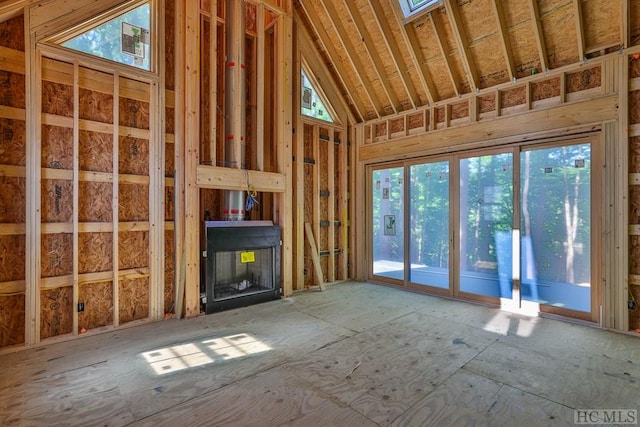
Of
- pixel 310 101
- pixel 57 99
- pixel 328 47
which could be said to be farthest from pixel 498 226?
pixel 57 99

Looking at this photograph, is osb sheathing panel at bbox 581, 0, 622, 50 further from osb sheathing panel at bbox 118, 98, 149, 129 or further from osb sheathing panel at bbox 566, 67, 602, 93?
osb sheathing panel at bbox 118, 98, 149, 129

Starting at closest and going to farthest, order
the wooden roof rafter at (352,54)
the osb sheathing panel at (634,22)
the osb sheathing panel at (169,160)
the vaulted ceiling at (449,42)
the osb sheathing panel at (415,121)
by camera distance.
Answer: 1. the osb sheathing panel at (634,22)
2. the vaulted ceiling at (449,42)
3. the osb sheathing panel at (169,160)
4. the wooden roof rafter at (352,54)
5. the osb sheathing panel at (415,121)

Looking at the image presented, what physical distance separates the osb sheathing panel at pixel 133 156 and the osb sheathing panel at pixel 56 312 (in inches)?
58.8

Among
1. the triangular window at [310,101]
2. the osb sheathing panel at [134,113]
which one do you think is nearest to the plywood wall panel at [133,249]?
the osb sheathing panel at [134,113]

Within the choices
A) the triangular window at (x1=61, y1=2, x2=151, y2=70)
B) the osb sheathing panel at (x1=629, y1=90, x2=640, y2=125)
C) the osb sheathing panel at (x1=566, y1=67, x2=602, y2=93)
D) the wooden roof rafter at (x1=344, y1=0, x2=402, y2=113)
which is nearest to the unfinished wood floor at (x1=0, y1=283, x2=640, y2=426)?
the osb sheathing panel at (x1=629, y1=90, x2=640, y2=125)

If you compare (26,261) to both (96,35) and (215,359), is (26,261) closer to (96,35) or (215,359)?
(215,359)

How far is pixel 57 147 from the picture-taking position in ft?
11.1

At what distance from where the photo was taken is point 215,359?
2854mm

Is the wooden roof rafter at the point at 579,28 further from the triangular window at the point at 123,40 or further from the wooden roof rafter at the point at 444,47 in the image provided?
the triangular window at the point at 123,40

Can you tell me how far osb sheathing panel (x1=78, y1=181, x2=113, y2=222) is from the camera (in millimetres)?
3557

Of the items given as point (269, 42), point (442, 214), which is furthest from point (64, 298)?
point (442, 214)

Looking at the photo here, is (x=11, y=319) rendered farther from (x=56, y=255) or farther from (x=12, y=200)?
(x=12, y=200)

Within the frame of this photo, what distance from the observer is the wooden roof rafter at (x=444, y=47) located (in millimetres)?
4398

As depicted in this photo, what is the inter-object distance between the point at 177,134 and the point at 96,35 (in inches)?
52.9
